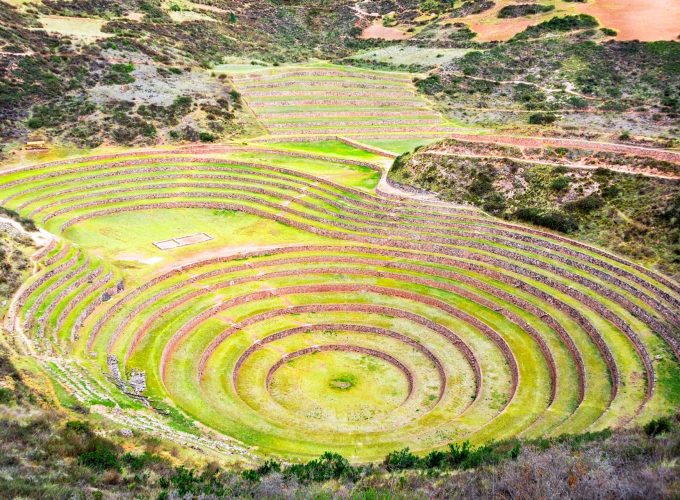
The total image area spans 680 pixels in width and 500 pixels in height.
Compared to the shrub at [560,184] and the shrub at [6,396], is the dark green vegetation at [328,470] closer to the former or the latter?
the shrub at [6,396]

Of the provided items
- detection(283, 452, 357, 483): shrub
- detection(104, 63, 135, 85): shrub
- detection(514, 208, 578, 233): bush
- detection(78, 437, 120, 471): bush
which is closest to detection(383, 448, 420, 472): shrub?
detection(283, 452, 357, 483): shrub

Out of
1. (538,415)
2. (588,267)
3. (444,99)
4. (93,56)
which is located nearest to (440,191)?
(588,267)

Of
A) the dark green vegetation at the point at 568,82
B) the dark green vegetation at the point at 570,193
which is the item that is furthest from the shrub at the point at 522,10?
the dark green vegetation at the point at 570,193

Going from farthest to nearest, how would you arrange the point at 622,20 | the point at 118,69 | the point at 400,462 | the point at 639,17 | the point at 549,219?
the point at 639,17 < the point at 622,20 < the point at 118,69 < the point at 549,219 < the point at 400,462

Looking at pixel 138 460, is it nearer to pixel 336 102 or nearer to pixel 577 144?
pixel 577 144

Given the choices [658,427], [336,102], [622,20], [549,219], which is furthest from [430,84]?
[658,427]

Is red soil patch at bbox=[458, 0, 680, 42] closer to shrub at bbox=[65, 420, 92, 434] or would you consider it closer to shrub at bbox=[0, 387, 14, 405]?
shrub at bbox=[65, 420, 92, 434]
